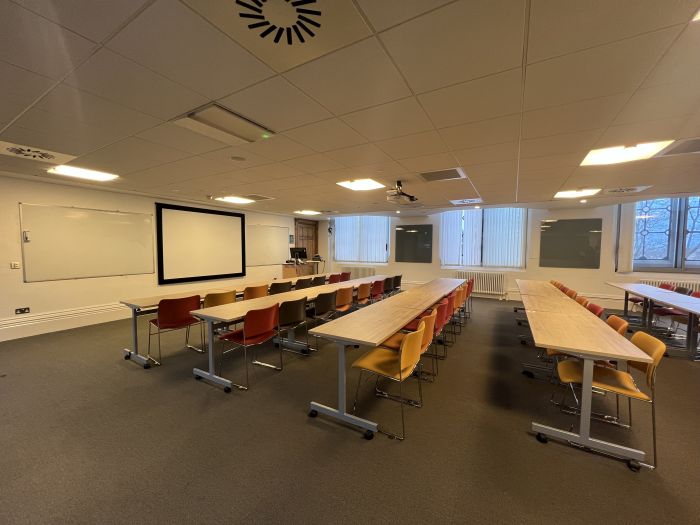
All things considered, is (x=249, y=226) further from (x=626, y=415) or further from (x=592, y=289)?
(x=592, y=289)

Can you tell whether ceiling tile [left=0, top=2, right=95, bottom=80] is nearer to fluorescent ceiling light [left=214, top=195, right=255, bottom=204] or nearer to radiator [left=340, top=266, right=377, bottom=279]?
fluorescent ceiling light [left=214, top=195, right=255, bottom=204]

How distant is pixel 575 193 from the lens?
528cm

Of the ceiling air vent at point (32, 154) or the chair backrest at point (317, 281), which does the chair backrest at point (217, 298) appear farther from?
the ceiling air vent at point (32, 154)

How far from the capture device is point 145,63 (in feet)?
5.35

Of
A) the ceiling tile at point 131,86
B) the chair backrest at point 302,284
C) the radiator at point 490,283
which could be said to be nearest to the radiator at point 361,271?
the radiator at point 490,283

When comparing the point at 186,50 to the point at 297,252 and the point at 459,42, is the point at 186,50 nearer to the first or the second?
the point at 459,42

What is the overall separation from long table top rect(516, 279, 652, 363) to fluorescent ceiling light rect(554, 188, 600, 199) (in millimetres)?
2816

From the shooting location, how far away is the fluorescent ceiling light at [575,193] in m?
5.06

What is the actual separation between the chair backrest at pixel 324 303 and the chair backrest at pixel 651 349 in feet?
11.2

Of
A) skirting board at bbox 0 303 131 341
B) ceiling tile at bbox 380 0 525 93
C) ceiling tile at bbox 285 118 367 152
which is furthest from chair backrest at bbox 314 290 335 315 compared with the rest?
skirting board at bbox 0 303 131 341

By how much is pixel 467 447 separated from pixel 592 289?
740 cm

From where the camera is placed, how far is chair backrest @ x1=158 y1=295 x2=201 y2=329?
346 cm

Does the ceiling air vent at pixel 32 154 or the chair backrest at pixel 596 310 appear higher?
the ceiling air vent at pixel 32 154

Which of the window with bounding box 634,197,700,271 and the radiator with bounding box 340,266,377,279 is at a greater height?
the window with bounding box 634,197,700,271
